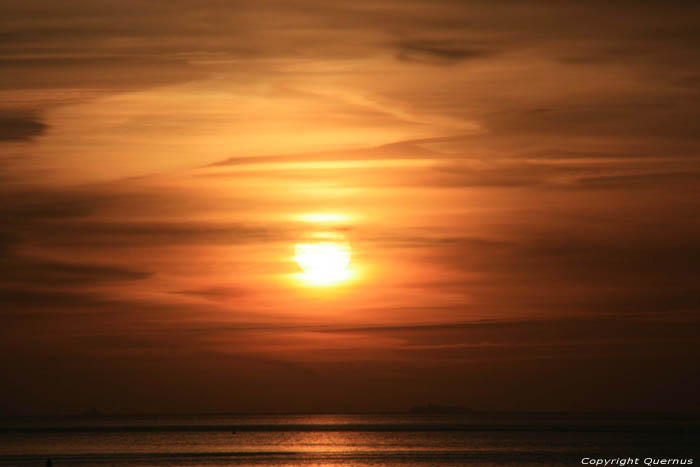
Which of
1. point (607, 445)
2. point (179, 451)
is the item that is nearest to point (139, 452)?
point (179, 451)

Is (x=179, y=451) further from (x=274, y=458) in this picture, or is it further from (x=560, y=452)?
(x=560, y=452)

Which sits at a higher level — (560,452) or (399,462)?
(560,452)

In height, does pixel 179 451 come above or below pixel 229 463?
above

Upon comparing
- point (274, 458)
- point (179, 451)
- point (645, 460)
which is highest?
point (179, 451)

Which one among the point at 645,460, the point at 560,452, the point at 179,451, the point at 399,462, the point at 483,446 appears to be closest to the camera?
the point at 645,460

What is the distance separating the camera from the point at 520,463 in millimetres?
140125

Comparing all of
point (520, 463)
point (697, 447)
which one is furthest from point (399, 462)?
point (697, 447)

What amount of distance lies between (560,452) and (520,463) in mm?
28157

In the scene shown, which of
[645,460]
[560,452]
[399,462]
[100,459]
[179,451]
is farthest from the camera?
[179,451]

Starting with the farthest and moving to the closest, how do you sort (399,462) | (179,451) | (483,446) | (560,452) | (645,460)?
1. (483,446)
2. (179,451)
3. (560,452)
4. (399,462)
5. (645,460)

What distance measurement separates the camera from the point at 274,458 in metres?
158

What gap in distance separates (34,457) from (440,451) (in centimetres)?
6600

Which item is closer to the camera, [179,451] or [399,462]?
[399,462]

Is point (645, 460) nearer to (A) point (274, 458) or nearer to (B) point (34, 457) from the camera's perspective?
(A) point (274, 458)
